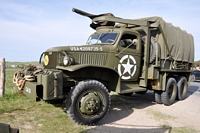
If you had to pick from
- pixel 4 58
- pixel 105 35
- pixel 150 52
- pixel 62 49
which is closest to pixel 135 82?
pixel 150 52

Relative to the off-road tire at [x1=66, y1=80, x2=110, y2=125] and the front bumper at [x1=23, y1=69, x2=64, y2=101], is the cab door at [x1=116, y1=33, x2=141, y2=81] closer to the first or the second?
the off-road tire at [x1=66, y1=80, x2=110, y2=125]

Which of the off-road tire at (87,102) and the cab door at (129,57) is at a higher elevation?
the cab door at (129,57)

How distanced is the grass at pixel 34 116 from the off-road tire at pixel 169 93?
10.9 ft

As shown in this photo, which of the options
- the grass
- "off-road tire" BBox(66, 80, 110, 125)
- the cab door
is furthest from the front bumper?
the cab door

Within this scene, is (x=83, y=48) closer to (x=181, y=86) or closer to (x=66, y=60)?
(x=66, y=60)

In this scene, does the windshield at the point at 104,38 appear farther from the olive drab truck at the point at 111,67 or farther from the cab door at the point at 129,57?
the cab door at the point at 129,57

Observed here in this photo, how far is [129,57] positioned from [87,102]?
1.98 meters

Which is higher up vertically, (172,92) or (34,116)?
(172,92)

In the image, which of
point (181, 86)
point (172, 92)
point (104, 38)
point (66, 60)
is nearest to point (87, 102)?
point (66, 60)

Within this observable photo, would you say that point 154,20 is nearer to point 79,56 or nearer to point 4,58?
point 79,56

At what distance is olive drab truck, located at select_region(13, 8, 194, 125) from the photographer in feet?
13.2

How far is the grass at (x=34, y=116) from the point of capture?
388cm

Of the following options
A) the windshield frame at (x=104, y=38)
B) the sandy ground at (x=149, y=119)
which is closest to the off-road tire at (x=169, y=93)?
the sandy ground at (x=149, y=119)

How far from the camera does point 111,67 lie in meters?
4.91
